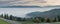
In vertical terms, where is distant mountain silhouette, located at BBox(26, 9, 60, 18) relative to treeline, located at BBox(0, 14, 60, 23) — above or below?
above

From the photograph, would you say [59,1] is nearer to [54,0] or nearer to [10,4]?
[54,0]

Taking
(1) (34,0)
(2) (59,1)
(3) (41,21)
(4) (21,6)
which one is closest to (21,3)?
(4) (21,6)

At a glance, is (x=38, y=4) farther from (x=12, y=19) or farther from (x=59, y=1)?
(x=12, y=19)

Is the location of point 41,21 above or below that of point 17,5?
below

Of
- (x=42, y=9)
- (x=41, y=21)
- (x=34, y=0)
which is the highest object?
(x=34, y=0)

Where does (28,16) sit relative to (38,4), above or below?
below

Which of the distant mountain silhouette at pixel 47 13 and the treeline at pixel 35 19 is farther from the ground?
the distant mountain silhouette at pixel 47 13

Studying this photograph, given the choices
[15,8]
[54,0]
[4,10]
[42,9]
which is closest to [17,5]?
[15,8]

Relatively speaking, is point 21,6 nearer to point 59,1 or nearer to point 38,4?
point 38,4
